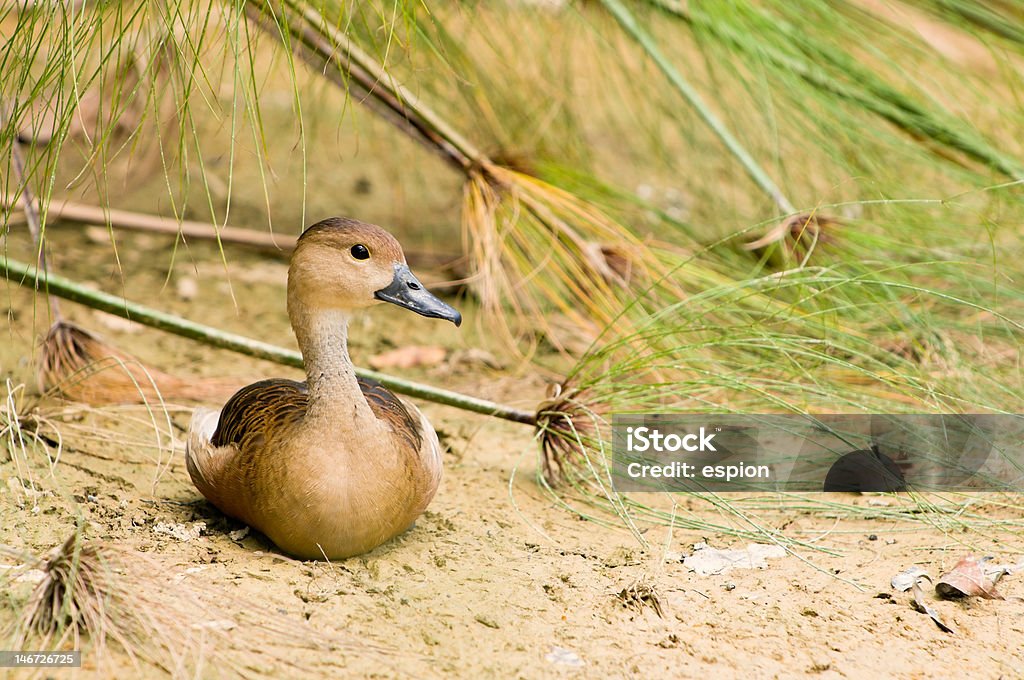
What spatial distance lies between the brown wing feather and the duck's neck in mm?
95

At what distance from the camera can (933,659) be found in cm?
200

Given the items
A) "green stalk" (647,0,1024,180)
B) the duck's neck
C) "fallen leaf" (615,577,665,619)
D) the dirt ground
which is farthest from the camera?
"green stalk" (647,0,1024,180)

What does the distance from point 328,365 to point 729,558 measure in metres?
0.99

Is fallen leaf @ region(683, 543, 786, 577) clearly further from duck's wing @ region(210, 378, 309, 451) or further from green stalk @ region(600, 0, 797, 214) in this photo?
green stalk @ region(600, 0, 797, 214)

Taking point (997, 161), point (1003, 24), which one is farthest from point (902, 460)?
point (1003, 24)

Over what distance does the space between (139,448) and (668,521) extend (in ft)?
4.51

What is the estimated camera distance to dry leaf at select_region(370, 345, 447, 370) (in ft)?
11.9

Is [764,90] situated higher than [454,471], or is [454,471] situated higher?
[764,90]

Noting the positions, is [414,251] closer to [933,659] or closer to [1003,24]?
[1003,24]

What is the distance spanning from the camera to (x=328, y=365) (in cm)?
228

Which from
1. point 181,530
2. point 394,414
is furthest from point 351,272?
point 181,530
